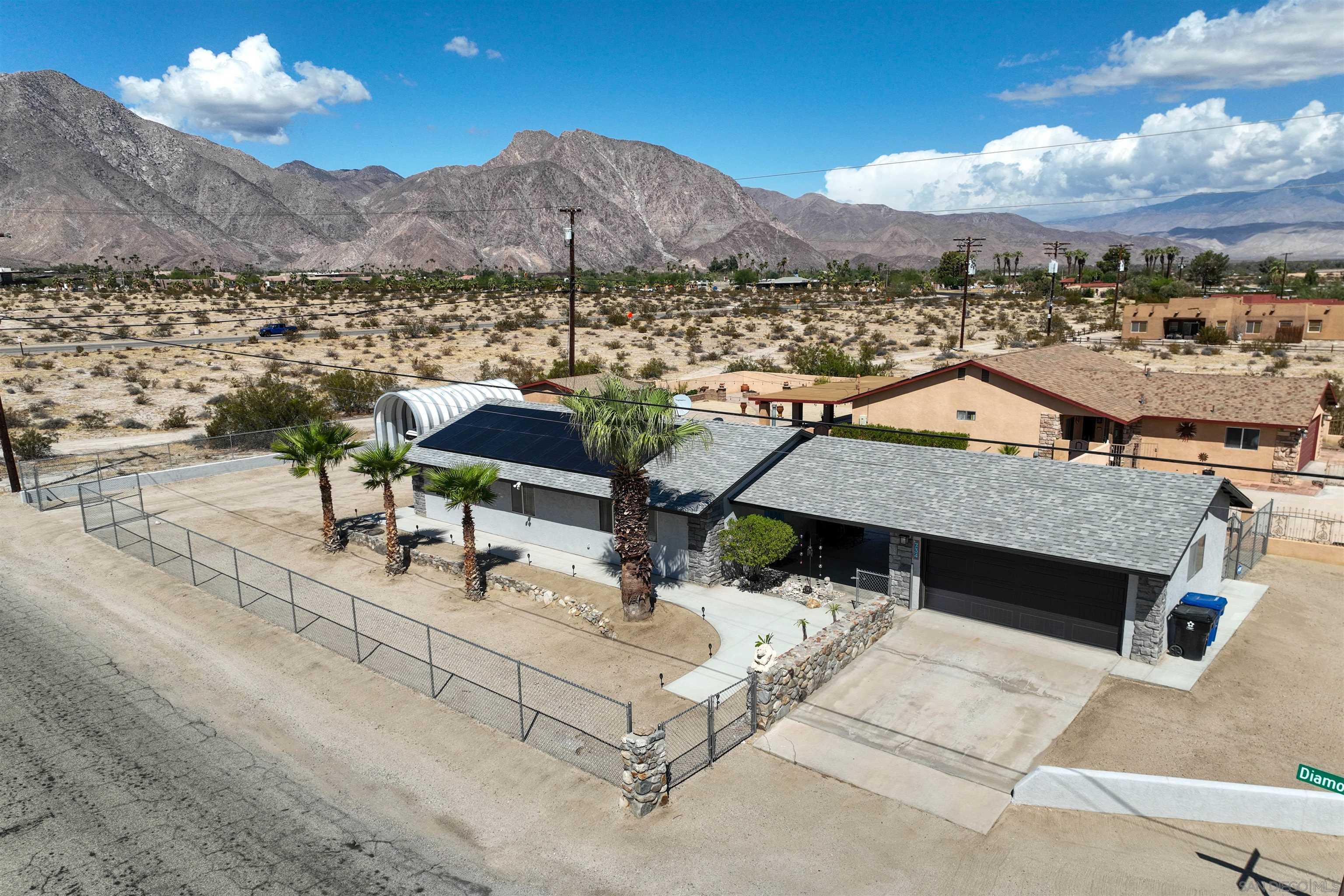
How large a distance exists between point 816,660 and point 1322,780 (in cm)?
913

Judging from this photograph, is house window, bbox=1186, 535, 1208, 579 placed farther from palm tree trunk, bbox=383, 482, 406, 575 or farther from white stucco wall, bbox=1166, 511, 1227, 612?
palm tree trunk, bbox=383, 482, 406, 575

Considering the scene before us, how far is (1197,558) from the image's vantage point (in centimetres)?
2109

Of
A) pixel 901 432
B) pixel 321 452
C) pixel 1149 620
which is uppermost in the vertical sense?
pixel 901 432

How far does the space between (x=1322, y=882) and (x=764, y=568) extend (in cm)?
1417

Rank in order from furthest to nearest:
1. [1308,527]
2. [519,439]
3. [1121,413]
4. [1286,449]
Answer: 1. [1121,413]
2. [1286,449]
3. [519,439]
4. [1308,527]

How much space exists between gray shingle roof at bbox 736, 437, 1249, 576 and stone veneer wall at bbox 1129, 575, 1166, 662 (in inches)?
29.9

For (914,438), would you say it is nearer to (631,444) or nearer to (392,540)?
(631,444)

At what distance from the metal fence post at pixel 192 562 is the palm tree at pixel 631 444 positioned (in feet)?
41.8

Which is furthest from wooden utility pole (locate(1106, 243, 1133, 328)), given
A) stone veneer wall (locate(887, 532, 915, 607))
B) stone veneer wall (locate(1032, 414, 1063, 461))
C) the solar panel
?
stone veneer wall (locate(887, 532, 915, 607))

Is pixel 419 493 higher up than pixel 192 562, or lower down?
higher up

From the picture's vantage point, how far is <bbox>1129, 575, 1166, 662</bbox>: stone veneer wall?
18.2 m

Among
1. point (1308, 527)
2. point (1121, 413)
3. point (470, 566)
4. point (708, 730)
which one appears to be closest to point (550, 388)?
point (470, 566)

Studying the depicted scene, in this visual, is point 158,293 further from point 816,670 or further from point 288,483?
point 816,670

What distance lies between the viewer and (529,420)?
30.5 meters
